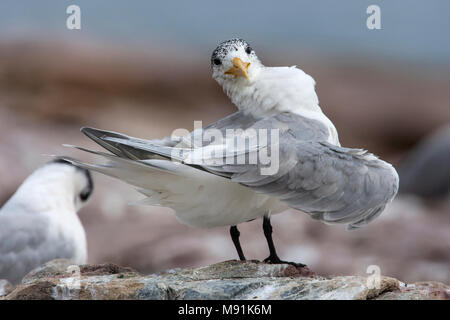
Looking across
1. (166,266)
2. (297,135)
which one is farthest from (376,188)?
(166,266)

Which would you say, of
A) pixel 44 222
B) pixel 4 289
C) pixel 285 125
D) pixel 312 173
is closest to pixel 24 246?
pixel 44 222

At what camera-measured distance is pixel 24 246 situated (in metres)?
5.89

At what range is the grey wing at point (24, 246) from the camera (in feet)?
18.9

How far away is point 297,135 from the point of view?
360 centimetres

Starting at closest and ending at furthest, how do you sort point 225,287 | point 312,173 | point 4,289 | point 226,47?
point 225,287 < point 312,173 < point 226,47 < point 4,289

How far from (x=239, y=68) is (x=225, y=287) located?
1.18 m

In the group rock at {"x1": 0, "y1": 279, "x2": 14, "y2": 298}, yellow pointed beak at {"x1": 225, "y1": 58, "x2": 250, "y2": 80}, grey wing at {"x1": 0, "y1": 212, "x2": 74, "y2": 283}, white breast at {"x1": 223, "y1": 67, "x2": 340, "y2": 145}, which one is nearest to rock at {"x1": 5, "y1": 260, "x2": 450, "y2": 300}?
rock at {"x1": 0, "y1": 279, "x2": 14, "y2": 298}

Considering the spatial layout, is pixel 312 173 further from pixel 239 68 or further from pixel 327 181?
pixel 239 68

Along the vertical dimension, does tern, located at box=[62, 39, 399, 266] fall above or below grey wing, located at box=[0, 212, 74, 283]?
above

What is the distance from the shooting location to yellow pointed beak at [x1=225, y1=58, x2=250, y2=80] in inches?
149

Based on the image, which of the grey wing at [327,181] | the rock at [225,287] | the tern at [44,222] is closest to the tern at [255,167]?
the grey wing at [327,181]

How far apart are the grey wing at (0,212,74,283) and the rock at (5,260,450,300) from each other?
2342 millimetres

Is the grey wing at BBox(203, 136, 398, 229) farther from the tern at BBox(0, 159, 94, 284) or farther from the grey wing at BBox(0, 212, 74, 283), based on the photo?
the grey wing at BBox(0, 212, 74, 283)

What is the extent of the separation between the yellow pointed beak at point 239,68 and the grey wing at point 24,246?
2.86 meters
